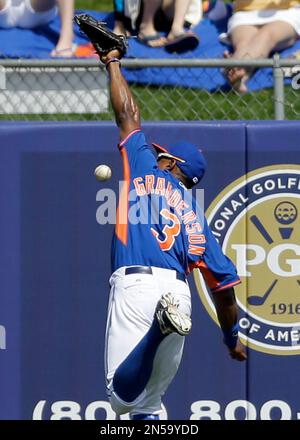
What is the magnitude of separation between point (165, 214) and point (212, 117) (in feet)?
6.47

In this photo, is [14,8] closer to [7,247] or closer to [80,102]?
[80,102]

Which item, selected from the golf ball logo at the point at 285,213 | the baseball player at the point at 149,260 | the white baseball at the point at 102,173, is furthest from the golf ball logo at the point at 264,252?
the white baseball at the point at 102,173

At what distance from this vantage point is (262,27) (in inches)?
350

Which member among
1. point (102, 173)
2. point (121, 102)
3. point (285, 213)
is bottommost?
point (285, 213)

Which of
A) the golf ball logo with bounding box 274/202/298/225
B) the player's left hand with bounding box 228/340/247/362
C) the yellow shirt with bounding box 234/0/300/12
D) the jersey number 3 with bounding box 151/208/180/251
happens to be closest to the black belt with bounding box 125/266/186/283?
the jersey number 3 with bounding box 151/208/180/251

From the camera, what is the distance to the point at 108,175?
6906mm

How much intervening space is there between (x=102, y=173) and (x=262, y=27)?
2.59 meters

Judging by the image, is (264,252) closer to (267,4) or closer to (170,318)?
(170,318)

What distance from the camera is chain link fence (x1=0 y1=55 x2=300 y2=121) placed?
707cm

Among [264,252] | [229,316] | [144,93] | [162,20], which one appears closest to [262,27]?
[162,20]

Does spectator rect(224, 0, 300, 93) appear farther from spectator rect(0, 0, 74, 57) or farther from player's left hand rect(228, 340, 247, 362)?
player's left hand rect(228, 340, 247, 362)

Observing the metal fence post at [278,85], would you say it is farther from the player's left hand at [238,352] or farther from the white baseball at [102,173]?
the player's left hand at [238,352]

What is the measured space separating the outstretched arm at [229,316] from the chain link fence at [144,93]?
4.27ft
